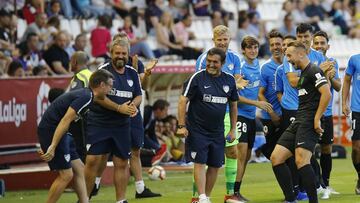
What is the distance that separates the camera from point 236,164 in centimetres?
1460

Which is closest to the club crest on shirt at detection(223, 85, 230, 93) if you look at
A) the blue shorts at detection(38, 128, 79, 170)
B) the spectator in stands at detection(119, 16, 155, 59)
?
the blue shorts at detection(38, 128, 79, 170)

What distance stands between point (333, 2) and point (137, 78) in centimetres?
1925

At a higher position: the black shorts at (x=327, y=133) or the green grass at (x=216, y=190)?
the black shorts at (x=327, y=133)

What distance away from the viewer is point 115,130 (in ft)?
45.4

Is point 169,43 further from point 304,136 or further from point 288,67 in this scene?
point 304,136

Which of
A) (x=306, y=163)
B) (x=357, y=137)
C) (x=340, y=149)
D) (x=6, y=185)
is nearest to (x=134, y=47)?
(x=340, y=149)

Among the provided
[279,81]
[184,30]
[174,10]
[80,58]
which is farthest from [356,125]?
[174,10]

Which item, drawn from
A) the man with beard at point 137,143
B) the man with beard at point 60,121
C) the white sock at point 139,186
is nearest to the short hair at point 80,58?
the man with beard at point 137,143

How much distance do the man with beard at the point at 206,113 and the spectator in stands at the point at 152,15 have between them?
11.8m

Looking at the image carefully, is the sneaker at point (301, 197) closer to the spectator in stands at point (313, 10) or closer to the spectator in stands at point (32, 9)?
the spectator in stands at point (32, 9)

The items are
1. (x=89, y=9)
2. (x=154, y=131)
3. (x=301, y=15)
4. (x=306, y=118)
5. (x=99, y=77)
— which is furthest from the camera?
(x=301, y=15)

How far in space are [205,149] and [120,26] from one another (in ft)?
→ 38.7

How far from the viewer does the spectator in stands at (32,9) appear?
905 inches

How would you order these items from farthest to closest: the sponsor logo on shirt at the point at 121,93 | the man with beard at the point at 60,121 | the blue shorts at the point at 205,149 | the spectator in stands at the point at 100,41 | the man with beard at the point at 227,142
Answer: the spectator in stands at the point at 100,41 → the man with beard at the point at 227,142 → the sponsor logo on shirt at the point at 121,93 → the blue shorts at the point at 205,149 → the man with beard at the point at 60,121
